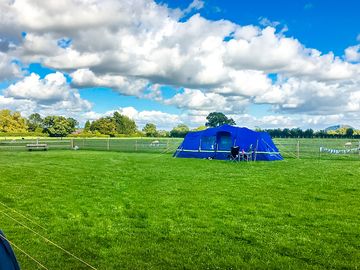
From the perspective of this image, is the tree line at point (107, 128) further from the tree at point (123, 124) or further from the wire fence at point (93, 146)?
the wire fence at point (93, 146)

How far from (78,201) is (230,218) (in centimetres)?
444

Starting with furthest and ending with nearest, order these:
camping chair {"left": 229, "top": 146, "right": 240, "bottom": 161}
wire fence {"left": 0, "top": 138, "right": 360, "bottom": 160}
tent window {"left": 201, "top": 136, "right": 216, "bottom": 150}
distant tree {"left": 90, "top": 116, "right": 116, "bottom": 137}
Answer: distant tree {"left": 90, "top": 116, "right": 116, "bottom": 137}
wire fence {"left": 0, "top": 138, "right": 360, "bottom": 160}
tent window {"left": 201, "top": 136, "right": 216, "bottom": 150}
camping chair {"left": 229, "top": 146, "right": 240, "bottom": 161}

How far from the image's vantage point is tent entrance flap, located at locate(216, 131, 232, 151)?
2612 centimetres

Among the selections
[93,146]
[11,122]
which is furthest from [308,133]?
[11,122]

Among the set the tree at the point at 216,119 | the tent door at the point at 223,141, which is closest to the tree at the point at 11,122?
the tree at the point at 216,119

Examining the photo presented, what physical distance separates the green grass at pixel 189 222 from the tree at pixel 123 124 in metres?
105

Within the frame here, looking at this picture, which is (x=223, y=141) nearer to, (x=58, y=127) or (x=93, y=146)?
(x=93, y=146)

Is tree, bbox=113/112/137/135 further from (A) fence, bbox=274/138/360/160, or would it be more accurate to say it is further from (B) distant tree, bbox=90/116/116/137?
(A) fence, bbox=274/138/360/160

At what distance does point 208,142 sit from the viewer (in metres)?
26.9

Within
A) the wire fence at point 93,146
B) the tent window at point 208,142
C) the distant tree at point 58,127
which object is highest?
the distant tree at point 58,127

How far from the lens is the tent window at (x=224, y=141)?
26.1m

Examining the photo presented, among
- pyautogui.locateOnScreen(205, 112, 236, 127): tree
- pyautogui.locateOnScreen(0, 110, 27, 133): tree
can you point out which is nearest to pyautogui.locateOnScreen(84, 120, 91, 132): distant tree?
pyautogui.locateOnScreen(0, 110, 27, 133): tree

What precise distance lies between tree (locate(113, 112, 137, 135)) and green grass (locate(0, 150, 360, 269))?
105347 mm

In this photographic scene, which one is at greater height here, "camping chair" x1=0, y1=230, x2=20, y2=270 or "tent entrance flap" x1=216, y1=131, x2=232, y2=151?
"tent entrance flap" x1=216, y1=131, x2=232, y2=151
